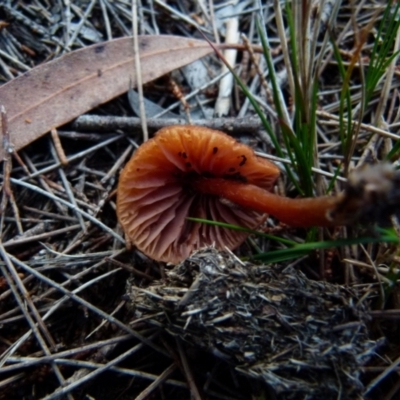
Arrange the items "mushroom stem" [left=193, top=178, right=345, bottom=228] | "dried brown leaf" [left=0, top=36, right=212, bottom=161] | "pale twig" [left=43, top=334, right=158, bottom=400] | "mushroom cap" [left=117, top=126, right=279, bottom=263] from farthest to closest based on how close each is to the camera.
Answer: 1. "dried brown leaf" [left=0, top=36, right=212, bottom=161]
2. "mushroom cap" [left=117, top=126, right=279, bottom=263]
3. "pale twig" [left=43, top=334, right=158, bottom=400]
4. "mushroom stem" [left=193, top=178, right=345, bottom=228]

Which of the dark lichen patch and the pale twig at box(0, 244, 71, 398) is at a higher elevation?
the dark lichen patch

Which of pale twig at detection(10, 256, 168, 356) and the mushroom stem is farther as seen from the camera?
pale twig at detection(10, 256, 168, 356)

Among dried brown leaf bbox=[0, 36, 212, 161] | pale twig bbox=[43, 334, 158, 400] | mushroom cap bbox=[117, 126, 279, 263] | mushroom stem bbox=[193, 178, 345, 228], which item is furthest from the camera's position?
dried brown leaf bbox=[0, 36, 212, 161]

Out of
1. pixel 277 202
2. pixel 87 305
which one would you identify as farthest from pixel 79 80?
pixel 277 202

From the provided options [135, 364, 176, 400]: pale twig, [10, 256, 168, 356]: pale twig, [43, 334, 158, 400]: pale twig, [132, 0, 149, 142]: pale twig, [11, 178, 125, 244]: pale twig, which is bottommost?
[135, 364, 176, 400]: pale twig

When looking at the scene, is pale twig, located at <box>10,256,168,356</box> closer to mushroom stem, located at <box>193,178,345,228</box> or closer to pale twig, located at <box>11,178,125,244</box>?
pale twig, located at <box>11,178,125,244</box>

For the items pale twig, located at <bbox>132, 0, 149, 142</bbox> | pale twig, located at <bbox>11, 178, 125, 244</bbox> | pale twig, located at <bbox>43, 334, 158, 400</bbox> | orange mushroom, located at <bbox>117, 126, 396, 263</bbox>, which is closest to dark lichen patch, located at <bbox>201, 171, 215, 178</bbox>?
orange mushroom, located at <bbox>117, 126, 396, 263</bbox>

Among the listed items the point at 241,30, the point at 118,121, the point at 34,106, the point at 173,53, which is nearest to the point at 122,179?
the point at 118,121

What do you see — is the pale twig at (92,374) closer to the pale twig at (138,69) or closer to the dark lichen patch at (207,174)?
the dark lichen patch at (207,174)

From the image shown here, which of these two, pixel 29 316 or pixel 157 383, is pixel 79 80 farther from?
pixel 157 383
